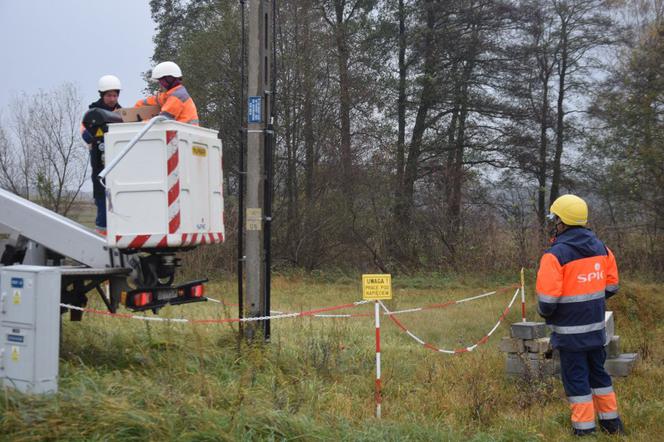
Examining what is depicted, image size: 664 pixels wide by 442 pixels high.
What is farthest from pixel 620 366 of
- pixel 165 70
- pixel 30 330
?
pixel 30 330

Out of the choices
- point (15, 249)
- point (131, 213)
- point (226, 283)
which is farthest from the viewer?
point (226, 283)

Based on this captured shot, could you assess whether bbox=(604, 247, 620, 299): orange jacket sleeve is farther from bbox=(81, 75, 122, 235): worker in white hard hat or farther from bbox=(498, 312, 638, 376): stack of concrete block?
bbox=(81, 75, 122, 235): worker in white hard hat

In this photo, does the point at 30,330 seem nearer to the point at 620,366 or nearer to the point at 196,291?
the point at 196,291

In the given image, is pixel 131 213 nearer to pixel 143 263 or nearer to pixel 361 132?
pixel 143 263

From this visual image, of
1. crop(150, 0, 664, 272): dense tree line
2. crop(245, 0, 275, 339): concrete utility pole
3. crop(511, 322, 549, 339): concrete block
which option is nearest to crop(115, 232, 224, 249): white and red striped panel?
crop(245, 0, 275, 339): concrete utility pole

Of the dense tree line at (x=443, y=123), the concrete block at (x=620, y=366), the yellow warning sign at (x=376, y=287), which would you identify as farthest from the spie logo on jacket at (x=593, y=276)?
the dense tree line at (x=443, y=123)

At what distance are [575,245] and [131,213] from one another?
13.2 feet

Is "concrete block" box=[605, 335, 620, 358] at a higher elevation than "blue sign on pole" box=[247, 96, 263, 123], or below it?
below

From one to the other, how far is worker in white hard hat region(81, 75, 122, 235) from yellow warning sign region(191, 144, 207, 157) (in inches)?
45.3

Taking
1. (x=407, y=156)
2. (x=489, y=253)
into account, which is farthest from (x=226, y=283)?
(x=407, y=156)

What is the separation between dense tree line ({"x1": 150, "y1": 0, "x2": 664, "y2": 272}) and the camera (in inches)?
898

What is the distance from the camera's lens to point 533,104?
30344 mm

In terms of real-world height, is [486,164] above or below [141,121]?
above

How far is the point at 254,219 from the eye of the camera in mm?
8625
